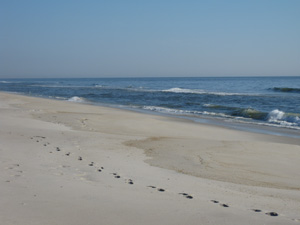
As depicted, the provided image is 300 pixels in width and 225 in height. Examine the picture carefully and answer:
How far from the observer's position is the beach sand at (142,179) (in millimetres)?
3982

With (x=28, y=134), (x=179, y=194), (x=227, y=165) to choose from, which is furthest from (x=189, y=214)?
(x=28, y=134)

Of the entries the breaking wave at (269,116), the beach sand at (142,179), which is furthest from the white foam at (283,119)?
the beach sand at (142,179)

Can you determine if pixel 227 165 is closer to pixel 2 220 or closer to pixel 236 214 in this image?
pixel 236 214

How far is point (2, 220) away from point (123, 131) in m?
8.92

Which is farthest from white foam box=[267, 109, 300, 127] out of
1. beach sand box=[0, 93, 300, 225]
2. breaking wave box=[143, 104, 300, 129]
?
beach sand box=[0, 93, 300, 225]

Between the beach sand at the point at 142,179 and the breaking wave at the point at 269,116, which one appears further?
the breaking wave at the point at 269,116

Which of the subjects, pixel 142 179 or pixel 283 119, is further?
pixel 283 119

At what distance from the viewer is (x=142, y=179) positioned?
19.1 ft

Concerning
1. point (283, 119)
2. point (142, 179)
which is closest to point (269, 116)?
point (283, 119)

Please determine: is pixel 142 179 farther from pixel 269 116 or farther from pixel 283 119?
pixel 269 116

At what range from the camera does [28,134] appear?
9938mm

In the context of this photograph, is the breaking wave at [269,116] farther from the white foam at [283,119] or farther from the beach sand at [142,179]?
the beach sand at [142,179]

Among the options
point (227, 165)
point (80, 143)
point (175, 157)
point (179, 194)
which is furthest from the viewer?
point (80, 143)

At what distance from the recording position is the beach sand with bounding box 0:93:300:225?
398 centimetres
